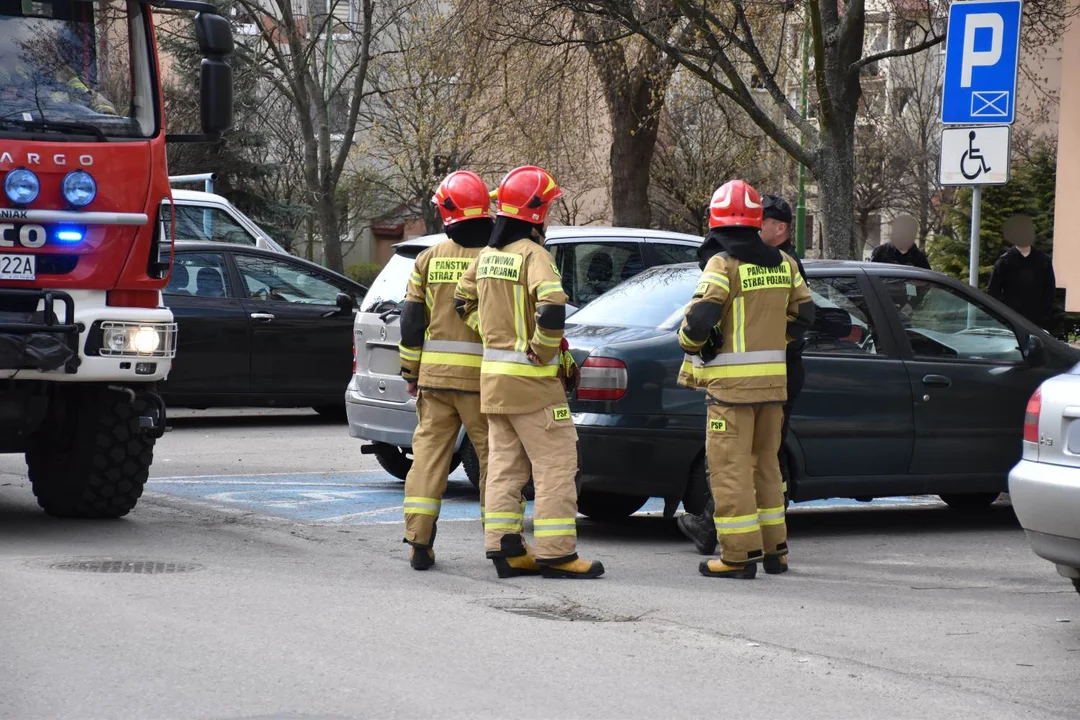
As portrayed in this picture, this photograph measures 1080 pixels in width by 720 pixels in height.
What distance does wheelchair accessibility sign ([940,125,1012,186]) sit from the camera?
10.3 m

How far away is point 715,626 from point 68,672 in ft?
8.17

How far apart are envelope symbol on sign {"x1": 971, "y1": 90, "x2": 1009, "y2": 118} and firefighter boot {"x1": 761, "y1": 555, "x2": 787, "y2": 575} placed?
3952 mm

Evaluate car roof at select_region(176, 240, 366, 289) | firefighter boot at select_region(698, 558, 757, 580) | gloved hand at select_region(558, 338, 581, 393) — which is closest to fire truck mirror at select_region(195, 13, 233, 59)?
gloved hand at select_region(558, 338, 581, 393)

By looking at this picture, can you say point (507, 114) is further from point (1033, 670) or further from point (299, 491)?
point (1033, 670)

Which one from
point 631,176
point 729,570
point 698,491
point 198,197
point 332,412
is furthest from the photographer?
point 631,176

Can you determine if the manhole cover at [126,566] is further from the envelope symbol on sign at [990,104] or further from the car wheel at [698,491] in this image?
the envelope symbol on sign at [990,104]

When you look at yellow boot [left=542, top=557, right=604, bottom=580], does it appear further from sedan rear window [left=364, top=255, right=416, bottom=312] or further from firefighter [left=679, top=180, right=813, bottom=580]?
sedan rear window [left=364, top=255, right=416, bottom=312]

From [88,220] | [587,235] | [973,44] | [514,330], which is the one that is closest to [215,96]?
[88,220]

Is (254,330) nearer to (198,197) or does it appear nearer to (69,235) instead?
(198,197)

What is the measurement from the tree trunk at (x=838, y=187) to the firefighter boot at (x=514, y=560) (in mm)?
7527

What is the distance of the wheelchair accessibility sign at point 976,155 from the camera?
406 inches

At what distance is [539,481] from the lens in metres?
7.37

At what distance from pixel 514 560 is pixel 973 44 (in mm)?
5151

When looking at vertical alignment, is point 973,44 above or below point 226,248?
above
